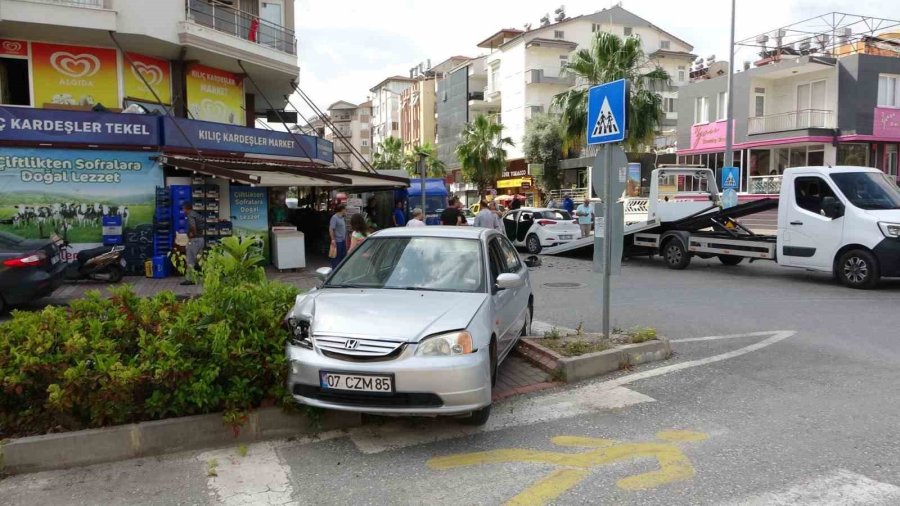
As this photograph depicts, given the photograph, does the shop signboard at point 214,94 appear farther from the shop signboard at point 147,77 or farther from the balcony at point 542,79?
the balcony at point 542,79

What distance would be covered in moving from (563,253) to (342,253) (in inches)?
252

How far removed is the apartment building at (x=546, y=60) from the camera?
174 ft

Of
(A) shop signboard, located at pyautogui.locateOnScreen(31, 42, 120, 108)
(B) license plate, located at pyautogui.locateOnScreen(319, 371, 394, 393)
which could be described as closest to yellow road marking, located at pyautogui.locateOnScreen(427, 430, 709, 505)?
(B) license plate, located at pyautogui.locateOnScreen(319, 371, 394, 393)

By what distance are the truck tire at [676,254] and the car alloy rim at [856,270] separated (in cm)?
364

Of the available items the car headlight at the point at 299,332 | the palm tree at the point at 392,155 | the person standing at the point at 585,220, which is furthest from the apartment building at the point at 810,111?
the palm tree at the point at 392,155

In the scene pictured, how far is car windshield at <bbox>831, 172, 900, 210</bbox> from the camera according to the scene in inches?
464

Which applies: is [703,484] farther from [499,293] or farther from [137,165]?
[137,165]

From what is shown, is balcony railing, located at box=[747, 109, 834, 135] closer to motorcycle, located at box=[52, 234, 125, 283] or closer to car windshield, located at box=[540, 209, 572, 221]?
car windshield, located at box=[540, 209, 572, 221]

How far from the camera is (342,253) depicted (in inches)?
597

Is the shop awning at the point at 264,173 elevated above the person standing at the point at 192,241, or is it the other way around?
the shop awning at the point at 264,173

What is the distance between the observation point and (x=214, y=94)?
19953 mm

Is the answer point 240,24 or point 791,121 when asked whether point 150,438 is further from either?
point 791,121

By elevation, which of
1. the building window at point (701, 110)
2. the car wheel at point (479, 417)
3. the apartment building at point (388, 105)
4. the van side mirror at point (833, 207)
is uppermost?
the apartment building at point (388, 105)

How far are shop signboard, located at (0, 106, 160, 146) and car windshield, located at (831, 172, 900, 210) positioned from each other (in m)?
14.9
